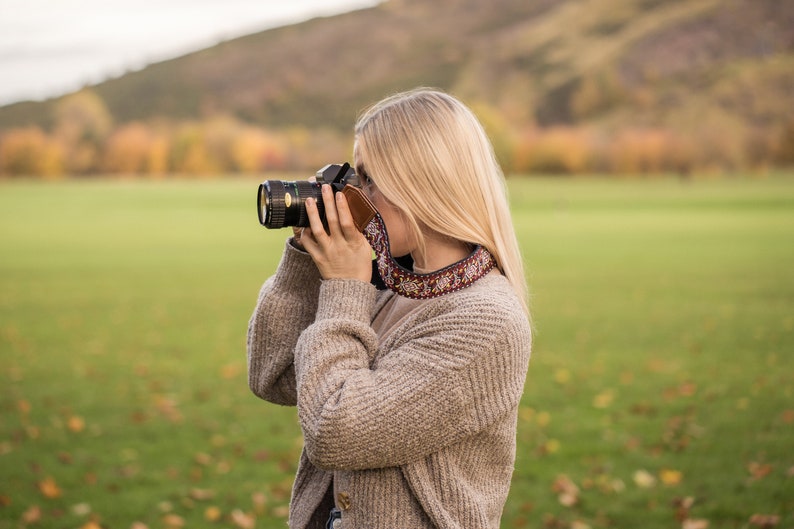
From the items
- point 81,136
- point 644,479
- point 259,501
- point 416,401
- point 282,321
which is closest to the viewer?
point 416,401

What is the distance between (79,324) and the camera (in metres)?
10.9

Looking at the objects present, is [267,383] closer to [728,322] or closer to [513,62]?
[728,322]

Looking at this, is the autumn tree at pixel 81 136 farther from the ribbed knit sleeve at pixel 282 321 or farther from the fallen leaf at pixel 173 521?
the ribbed knit sleeve at pixel 282 321

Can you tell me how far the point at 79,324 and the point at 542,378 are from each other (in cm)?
651

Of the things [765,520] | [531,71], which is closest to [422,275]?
[765,520]

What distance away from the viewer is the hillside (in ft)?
350

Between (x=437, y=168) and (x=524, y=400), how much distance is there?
533 centimetres

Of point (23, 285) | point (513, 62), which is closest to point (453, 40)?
point (513, 62)

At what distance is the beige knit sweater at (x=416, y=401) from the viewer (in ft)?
5.65

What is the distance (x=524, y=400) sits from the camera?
6902 mm

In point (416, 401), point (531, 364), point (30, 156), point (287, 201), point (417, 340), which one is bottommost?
point (531, 364)

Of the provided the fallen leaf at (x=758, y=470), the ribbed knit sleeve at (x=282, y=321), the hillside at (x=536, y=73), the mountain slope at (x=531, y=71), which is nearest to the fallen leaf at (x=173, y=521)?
the ribbed knit sleeve at (x=282, y=321)

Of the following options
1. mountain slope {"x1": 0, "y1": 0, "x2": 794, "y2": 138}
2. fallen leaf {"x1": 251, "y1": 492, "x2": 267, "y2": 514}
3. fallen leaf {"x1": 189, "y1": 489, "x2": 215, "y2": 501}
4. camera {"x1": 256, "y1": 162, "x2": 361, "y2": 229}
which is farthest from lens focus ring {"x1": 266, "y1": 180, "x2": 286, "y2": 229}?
mountain slope {"x1": 0, "y1": 0, "x2": 794, "y2": 138}

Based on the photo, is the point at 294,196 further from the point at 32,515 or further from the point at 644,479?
the point at 644,479
